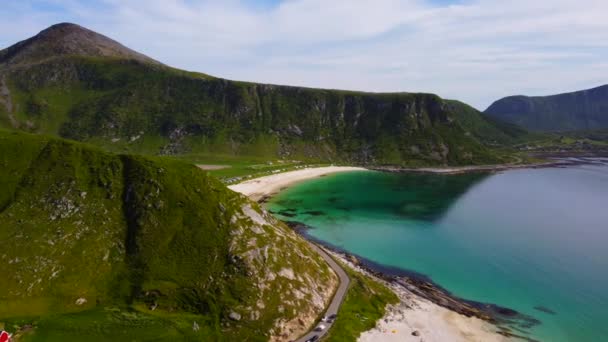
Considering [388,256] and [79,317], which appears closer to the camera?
[79,317]

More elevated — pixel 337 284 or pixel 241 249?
pixel 241 249

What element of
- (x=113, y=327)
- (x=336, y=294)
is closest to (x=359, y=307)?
(x=336, y=294)

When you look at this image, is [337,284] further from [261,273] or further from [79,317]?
[79,317]

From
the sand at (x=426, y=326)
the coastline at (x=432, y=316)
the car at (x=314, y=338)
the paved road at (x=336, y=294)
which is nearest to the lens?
the car at (x=314, y=338)

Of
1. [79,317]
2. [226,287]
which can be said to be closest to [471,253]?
[226,287]

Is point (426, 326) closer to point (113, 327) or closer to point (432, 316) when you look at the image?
point (432, 316)

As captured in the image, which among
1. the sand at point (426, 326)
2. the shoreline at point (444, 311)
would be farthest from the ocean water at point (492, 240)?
the sand at point (426, 326)

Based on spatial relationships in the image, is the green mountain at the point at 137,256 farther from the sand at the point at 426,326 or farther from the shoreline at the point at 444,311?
the shoreline at the point at 444,311
